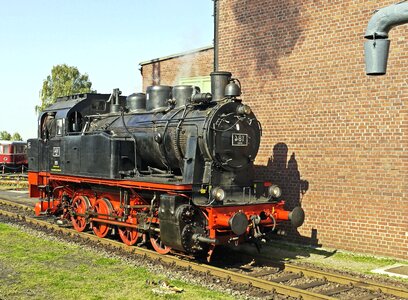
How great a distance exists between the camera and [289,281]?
7.43 m

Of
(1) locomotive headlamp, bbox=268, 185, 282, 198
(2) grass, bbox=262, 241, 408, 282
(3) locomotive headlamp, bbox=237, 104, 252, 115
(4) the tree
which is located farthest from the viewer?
(4) the tree

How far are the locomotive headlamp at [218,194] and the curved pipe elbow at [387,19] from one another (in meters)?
5.65

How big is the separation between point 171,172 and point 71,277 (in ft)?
10.5

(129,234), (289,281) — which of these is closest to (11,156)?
(129,234)

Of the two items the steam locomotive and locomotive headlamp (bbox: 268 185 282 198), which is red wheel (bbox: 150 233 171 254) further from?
locomotive headlamp (bbox: 268 185 282 198)

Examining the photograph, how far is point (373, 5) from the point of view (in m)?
9.14

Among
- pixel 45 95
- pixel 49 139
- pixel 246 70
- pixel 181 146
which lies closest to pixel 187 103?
pixel 181 146

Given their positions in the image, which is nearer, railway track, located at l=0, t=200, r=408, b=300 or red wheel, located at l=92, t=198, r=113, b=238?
railway track, located at l=0, t=200, r=408, b=300

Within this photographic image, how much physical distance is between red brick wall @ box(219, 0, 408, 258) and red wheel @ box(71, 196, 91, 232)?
428cm

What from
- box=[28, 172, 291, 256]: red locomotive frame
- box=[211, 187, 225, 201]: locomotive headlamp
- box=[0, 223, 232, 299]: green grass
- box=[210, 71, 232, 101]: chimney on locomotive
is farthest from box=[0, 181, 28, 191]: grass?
box=[211, 187, 225, 201]: locomotive headlamp

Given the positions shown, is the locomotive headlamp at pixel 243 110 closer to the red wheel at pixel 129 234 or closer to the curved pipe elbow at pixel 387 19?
the red wheel at pixel 129 234

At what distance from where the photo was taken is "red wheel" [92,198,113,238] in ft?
34.3

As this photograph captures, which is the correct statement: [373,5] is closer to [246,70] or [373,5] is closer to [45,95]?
[246,70]

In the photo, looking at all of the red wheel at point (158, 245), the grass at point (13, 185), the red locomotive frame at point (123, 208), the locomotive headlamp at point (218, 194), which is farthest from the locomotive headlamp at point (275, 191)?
the grass at point (13, 185)
